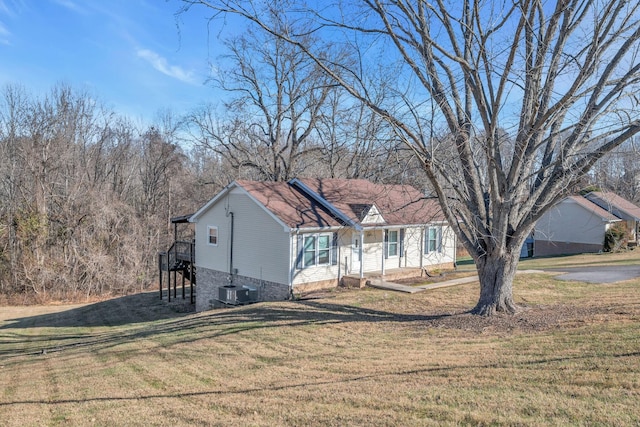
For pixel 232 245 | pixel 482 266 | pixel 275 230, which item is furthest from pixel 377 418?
pixel 232 245

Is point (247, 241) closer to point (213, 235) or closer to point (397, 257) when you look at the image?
point (213, 235)

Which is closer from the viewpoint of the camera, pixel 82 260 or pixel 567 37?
pixel 567 37

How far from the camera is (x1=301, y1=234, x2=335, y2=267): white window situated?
18.0 m

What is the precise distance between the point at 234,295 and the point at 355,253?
17.0 ft

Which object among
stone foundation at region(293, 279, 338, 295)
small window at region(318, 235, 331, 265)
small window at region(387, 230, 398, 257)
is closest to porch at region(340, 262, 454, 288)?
stone foundation at region(293, 279, 338, 295)

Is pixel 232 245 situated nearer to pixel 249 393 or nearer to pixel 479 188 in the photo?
pixel 479 188

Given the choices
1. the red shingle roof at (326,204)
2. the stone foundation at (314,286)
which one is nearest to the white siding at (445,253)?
the red shingle roof at (326,204)

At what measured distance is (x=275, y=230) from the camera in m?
18.1

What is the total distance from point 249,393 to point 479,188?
22.3 feet

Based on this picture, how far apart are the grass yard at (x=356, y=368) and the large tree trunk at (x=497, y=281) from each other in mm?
430

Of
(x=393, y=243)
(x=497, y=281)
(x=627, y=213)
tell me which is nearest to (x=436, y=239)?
(x=393, y=243)

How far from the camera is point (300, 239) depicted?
700 inches

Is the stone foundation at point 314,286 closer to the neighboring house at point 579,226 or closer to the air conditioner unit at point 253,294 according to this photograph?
the air conditioner unit at point 253,294

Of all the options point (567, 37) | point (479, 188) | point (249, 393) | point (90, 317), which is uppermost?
point (567, 37)
